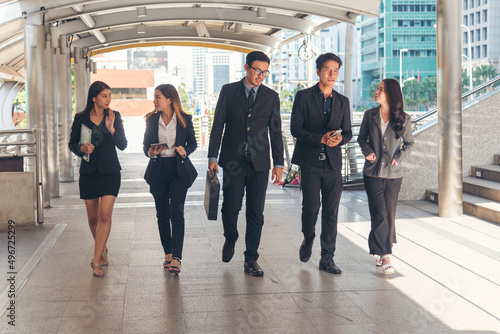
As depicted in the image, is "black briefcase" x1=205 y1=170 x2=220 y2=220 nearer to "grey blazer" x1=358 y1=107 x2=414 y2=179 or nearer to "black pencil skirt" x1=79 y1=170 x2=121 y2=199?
"black pencil skirt" x1=79 y1=170 x2=121 y2=199

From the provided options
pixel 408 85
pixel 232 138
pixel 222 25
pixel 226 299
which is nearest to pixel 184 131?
pixel 232 138

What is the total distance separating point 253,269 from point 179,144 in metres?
1.24

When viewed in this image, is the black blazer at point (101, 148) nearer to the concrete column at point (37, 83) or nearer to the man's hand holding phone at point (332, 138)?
the man's hand holding phone at point (332, 138)

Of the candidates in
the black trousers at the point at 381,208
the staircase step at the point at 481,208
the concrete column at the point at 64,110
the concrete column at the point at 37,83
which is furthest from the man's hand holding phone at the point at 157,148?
the concrete column at the point at 64,110

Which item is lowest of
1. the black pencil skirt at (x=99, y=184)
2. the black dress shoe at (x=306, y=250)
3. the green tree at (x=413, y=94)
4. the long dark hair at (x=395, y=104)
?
the black dress shoe at (x=306, y=250)

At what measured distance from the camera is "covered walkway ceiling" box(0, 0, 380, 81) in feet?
35.5

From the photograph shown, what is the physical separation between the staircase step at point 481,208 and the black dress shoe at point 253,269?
401 centimetres

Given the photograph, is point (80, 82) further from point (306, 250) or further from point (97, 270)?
point (306, 250)

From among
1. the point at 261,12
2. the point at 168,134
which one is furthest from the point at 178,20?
the point at 168,134

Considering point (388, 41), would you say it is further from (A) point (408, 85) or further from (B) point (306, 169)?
(B) point (306, 169)

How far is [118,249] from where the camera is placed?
704cm

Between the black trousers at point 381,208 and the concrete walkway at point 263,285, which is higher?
the black trousers at point 381,208

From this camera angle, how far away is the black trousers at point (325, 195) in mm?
5824

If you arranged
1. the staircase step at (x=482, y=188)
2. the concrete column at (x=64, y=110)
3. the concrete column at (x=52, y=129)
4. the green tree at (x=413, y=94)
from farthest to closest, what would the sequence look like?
the green tree at (x=413, y=94) → the concrete column at (x=64, y=110) → the concrete column at (x=52, y=129) → the staircase step at (x=482, y=188)
